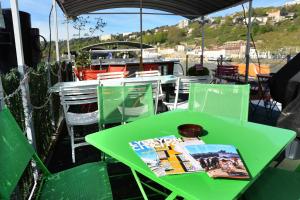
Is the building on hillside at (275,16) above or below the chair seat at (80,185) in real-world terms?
above

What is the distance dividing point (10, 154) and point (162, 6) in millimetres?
6733

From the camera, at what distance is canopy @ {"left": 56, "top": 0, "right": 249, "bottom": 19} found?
6.23 m

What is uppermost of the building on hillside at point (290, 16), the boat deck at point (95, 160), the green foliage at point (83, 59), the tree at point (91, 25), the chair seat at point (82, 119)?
the building on hillside at point (290, 16)

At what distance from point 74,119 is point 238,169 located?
2494 millimetres

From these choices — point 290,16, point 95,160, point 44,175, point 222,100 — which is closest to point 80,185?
point 44,175

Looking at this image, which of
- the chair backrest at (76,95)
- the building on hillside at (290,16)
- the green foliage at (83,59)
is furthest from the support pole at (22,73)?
the building on hillside at (290,16)

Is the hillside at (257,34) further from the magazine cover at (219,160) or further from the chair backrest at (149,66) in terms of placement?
the magazine cover at (219,160)

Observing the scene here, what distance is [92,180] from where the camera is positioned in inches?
69.6

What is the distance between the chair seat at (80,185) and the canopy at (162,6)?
4.97m

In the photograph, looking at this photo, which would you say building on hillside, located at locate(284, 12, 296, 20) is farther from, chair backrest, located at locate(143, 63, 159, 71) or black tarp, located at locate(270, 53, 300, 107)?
black tarp, located at locate(270, 53, 300, 107)

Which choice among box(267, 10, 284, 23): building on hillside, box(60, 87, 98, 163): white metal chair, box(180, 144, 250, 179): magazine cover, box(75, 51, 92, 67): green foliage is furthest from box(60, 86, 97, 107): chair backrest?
box(267, 10, 284, 23): building on hillside

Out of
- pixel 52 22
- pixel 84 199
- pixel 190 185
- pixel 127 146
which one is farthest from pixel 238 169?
pixel 52 22

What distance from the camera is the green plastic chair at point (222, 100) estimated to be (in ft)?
8.39

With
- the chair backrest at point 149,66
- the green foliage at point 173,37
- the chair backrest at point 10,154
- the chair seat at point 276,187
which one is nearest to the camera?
the chair backrest at point 10,154
